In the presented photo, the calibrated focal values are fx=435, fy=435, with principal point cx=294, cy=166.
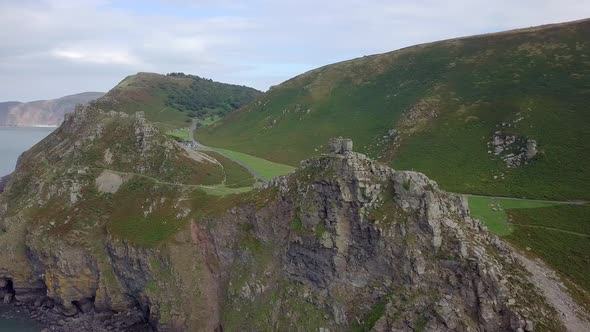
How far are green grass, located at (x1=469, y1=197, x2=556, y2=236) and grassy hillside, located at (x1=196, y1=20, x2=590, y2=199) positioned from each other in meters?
3.30

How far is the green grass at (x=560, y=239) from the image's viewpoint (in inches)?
1848

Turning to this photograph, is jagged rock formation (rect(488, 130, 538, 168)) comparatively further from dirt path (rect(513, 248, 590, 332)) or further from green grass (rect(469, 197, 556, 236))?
dirt path (rect(513, 248, 590, 332))

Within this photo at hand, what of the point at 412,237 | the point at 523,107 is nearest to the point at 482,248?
the point at 412,237

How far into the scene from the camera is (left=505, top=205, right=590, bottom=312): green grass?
154ft

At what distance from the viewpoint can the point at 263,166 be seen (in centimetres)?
8881

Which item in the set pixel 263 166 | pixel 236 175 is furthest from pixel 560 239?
pixel 263 166

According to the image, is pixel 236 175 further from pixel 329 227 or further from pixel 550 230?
pixel 550 230

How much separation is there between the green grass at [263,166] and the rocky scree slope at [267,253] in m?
18.8

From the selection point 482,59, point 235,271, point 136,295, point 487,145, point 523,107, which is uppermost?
point 482,59

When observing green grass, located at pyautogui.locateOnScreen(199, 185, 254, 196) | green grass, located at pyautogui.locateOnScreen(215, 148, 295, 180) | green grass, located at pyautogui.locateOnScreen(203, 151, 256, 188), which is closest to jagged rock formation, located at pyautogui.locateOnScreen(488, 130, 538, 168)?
green grass, located at pyautogui.locateOnScreen(215, 148, 295, 180)

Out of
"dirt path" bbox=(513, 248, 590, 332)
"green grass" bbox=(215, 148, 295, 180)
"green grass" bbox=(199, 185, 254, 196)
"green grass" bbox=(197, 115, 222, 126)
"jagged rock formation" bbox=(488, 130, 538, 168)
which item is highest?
"green grass" bbox=(197, 115, 222, 126)

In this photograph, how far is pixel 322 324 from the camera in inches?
1738

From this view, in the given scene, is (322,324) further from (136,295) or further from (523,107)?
(523,107)

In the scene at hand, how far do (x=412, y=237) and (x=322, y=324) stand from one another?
499 inches
